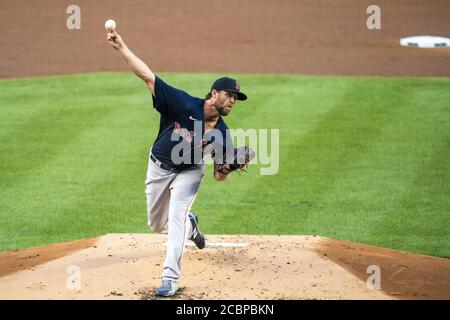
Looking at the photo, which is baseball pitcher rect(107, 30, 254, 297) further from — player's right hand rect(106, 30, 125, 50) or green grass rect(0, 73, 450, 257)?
green grass rect(0, 73, 450, 257)

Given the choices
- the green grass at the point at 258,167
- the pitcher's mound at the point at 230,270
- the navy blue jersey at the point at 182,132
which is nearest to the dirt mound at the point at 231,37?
the green grass at the point at 258,167

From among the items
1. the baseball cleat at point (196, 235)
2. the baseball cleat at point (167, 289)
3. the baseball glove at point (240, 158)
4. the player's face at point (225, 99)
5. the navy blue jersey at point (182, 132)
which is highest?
the player's face at point (225, 99)

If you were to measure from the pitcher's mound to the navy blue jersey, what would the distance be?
1.05 metres

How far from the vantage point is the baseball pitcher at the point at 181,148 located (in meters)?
7.75

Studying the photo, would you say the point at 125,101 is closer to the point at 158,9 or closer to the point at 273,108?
the point at 273,108

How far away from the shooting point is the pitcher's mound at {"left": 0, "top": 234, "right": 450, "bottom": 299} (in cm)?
769

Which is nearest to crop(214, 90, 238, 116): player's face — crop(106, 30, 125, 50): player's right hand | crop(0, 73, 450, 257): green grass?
crop(106, 30, 125, 50): player's right hand

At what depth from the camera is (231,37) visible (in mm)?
19844

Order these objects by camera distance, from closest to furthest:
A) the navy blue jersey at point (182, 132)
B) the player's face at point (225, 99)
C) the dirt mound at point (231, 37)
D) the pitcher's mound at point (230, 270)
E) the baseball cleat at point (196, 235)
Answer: the pitcher's mound at point (230, 270), the navy blue jersey at point (182, 132), the player's face at point (225, 99), the baseball cleat at point (196, 235), the dirt mound at point (231, 37)

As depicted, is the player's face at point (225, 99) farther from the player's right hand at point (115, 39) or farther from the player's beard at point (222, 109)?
the player's right hand at point (115, 39)

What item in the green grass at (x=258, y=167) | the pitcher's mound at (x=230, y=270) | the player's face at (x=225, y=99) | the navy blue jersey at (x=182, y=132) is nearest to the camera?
the pitcher's mound at (x=230, y=270)

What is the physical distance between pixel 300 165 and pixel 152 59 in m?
6.28

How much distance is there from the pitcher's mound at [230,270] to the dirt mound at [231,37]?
8.56 meters

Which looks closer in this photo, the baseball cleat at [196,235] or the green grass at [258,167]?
the baseball cleat at [196,235]
